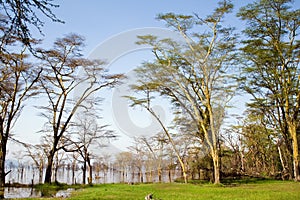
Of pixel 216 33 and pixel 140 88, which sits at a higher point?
pixel 216 33

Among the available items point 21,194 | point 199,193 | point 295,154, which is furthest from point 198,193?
point 295,154

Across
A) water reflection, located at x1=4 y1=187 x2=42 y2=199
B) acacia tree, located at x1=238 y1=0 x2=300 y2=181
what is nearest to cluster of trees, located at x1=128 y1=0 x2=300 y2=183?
acacia tree, located at x1=238 y1=0 x2=300 y2=181

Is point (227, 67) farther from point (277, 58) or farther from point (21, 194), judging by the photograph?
point (21, 194)

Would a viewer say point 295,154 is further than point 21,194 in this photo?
Yes

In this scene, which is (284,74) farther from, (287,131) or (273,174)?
(273,174)

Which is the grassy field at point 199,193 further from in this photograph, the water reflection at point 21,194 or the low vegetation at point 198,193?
the water reflection at point 21,194

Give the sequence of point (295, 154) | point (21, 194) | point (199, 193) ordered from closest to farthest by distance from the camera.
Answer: point (199, 193)
point (21, 194)
point (295, 154)

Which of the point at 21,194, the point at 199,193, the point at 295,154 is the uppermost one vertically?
the point at 295,154

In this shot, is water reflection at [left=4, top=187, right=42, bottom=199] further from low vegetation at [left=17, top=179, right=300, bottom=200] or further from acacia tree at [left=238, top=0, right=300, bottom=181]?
acacia tree at [left=238, top=0, right=300, bottom=181]

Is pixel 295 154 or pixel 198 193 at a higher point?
pixel 295 154

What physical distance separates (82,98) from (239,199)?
15.1m

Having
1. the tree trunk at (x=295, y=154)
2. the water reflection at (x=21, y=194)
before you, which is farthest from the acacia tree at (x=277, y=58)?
the water reflection at (x=21, y=194)

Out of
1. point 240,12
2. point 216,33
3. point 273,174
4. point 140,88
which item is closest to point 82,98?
point 140,88

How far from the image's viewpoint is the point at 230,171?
27438 millimetres
